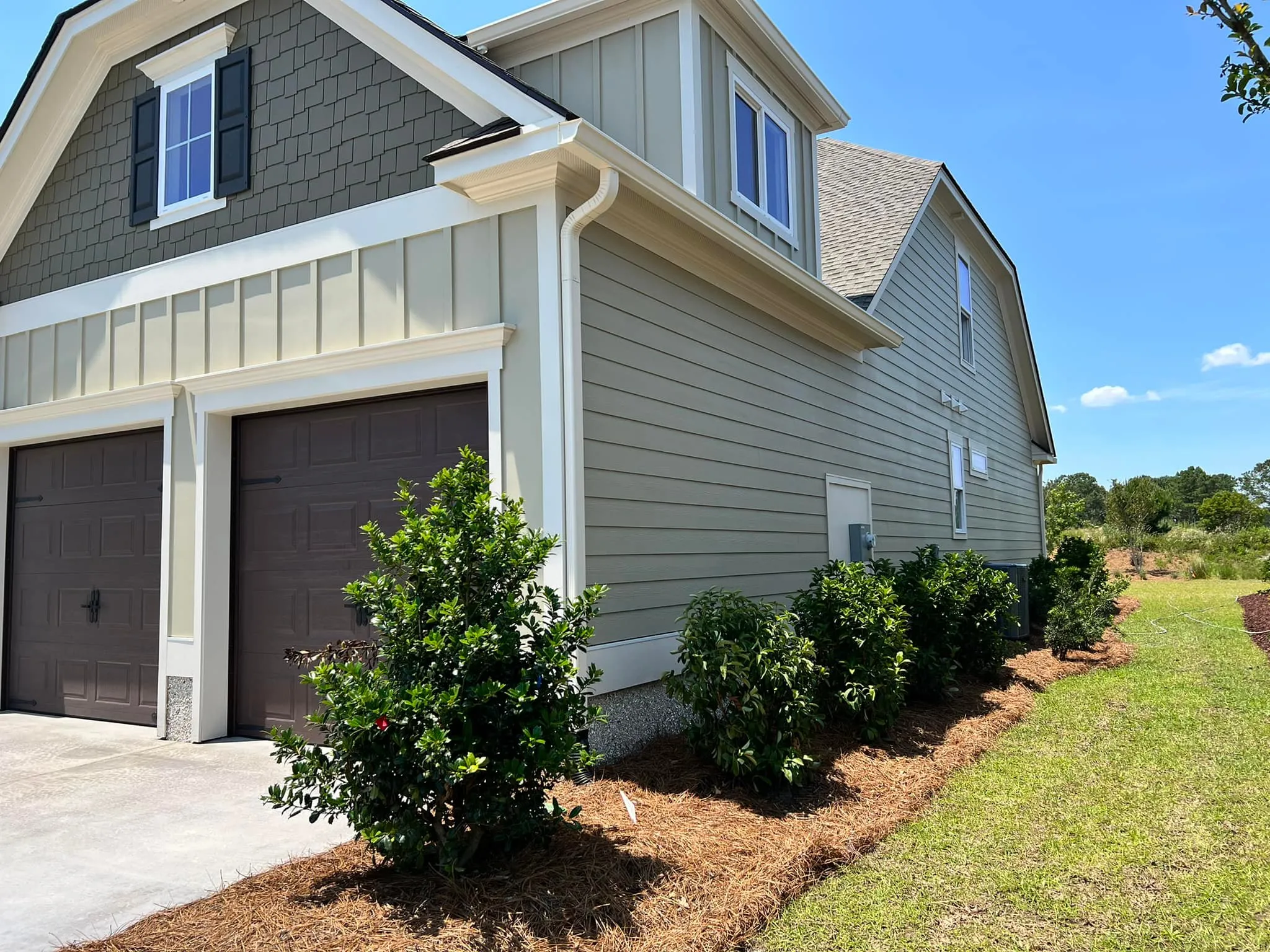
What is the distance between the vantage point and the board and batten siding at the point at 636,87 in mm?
7214

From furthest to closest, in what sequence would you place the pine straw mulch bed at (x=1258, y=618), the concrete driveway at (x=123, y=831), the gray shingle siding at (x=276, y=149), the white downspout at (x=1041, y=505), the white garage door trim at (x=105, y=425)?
the white downspout at (x=1041, y=505), the pine straw mulch bed at (x=1258, y=618), the white garage door trim at (x=105, y=425), the gray shingle siding at (x=276, y=149), the concrete driveway at (x=123, y=831)

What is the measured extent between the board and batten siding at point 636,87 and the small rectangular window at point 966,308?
893cm

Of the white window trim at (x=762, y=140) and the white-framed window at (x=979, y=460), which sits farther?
the white-framed window at (x=979, y=460)

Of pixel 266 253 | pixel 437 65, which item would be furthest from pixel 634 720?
pixel 437 65

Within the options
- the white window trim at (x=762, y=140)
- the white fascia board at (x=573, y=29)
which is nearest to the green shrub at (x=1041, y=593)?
the white window trim at (x=762, y=140)

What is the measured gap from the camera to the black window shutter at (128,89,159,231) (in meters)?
7.64

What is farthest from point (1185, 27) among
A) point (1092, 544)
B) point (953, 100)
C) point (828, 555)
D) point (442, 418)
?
point (1092, 544)

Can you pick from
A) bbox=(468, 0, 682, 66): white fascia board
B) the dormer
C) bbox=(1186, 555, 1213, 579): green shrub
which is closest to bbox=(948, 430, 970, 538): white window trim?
the dormer

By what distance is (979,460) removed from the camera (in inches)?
611

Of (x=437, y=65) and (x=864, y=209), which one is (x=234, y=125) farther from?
(x=864, y=209)

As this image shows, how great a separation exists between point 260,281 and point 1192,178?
13859mm

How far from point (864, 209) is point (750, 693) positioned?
9.70 meters

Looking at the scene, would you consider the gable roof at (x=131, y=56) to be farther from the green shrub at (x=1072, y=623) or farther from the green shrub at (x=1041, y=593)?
the green shrub at (x=1041, y=593)

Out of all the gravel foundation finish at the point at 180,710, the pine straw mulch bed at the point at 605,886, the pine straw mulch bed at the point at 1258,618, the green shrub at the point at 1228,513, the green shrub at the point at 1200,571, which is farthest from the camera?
the green shrub at the point at 1228,513
